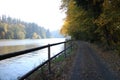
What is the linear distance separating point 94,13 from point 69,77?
11.2 metres

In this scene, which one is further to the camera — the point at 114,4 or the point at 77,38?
the point at 77,38

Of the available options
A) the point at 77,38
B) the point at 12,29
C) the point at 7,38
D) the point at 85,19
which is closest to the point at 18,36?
the point at 12,29

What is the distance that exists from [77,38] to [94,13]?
163 feet

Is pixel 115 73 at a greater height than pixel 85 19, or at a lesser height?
lesser

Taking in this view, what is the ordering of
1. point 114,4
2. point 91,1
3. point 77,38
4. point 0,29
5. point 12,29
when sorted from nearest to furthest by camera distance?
1. point 114,4
2. point 91,1
3. point 77,38
4. point 0,29
5. point 12,29

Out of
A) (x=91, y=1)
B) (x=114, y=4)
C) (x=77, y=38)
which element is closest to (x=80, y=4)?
(x=91, y=1)

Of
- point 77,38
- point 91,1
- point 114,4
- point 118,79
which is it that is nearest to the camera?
point 118,79

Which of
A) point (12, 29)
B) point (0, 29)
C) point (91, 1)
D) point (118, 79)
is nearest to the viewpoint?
point (118, 79)

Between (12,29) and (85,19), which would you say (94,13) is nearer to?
(85,19)

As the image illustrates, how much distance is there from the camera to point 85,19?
968 inches

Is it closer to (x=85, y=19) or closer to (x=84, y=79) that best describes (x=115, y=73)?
(x=84, y=79)

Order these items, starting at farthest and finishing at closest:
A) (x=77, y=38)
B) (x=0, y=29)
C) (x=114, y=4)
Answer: (x=0, y=29)
(x=77, y=38)
(x=114, y=4)

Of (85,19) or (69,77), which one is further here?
(85,19)

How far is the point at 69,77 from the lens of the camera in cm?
860
